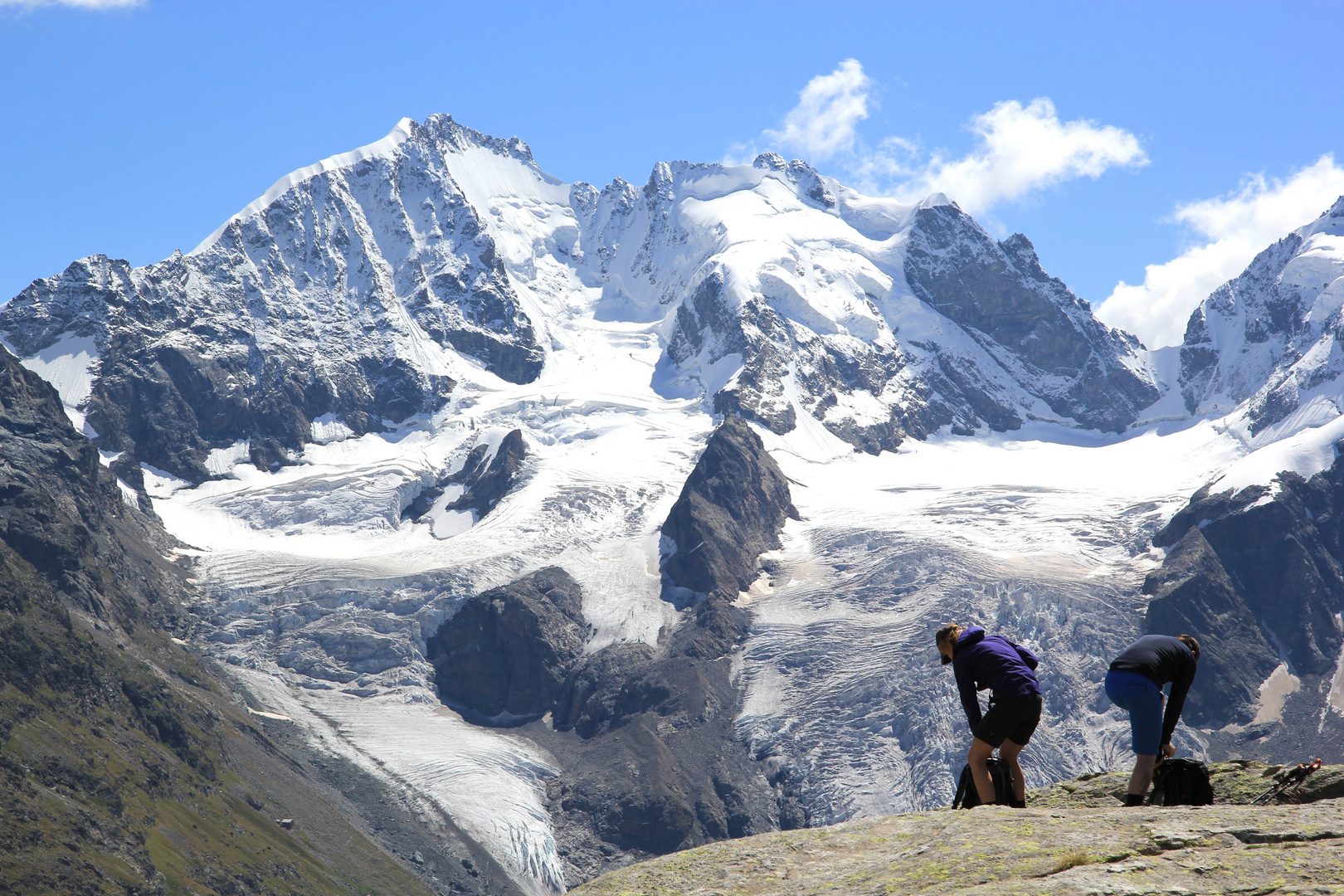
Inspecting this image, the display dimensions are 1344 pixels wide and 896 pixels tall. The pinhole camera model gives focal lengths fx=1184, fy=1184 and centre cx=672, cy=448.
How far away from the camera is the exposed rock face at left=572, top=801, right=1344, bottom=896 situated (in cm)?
1326

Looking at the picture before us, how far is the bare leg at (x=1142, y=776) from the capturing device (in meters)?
18.5

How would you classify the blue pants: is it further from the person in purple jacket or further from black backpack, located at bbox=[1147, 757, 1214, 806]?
the person in purple jacket

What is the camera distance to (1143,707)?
61.1 ft

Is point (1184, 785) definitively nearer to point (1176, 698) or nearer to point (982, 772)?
point (1176, 698)

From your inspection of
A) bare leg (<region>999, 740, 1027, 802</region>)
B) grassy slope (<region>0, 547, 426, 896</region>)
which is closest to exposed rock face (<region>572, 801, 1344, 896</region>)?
bare leg (<region>999, 740, 1027, 802</region>)

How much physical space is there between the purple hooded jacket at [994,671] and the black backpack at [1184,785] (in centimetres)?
240

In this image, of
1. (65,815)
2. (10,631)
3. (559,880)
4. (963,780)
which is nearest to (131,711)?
(10,631)

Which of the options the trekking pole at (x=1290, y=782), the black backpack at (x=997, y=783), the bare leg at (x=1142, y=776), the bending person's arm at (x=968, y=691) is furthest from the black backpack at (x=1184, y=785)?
the bending person's arm at (x=968, y=691)

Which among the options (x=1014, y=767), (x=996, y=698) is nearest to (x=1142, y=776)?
(x=1014, y=767)

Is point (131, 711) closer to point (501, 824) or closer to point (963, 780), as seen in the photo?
point (501, 824)

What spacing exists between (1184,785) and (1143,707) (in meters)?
1.27

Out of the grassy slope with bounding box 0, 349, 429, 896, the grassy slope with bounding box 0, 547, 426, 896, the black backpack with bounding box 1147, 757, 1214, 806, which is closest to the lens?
the black backpack with bounding box 1147, 757, 1214, 806

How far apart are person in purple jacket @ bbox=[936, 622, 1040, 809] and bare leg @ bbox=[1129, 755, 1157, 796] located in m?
1.74

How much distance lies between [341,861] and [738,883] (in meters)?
182
